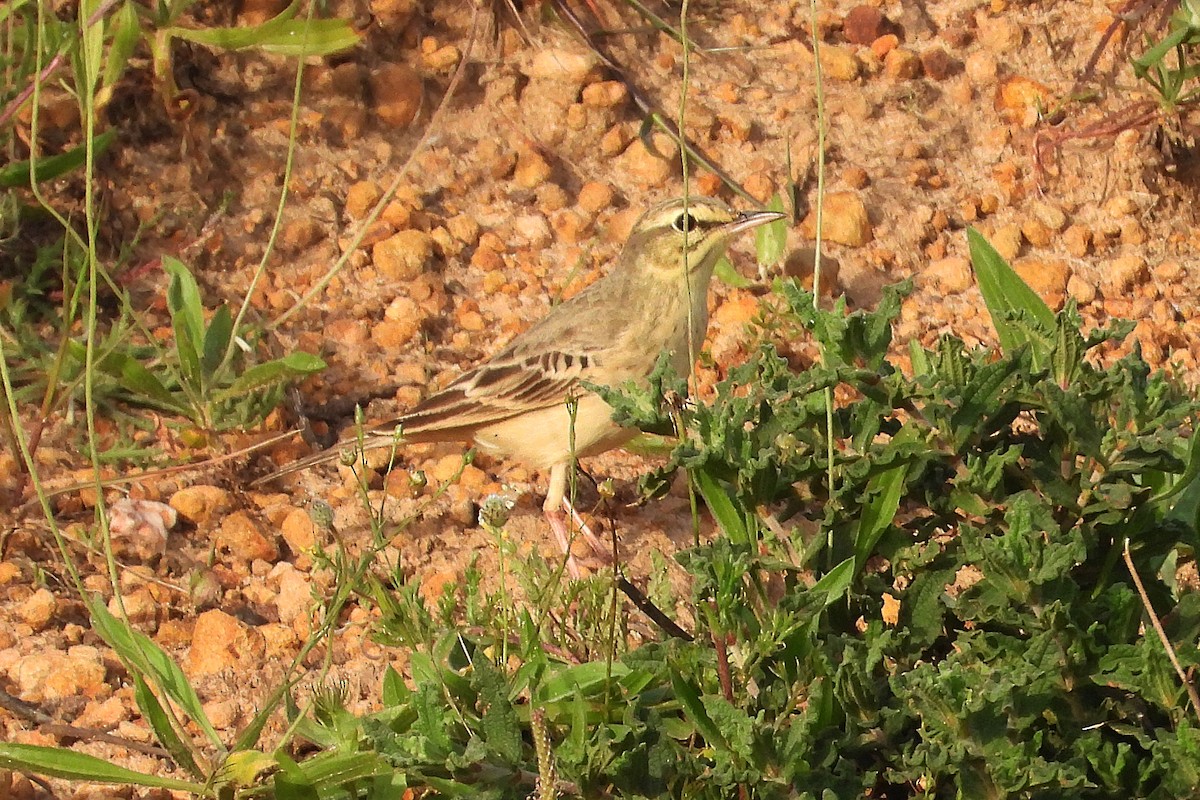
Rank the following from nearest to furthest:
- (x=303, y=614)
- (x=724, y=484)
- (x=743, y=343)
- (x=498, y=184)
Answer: (x=724, y=484), (x=303, y=614), (x=743, y=343), (x=498, y=184)

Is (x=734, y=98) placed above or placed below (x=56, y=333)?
above

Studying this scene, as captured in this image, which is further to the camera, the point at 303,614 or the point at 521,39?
the point at 521,39

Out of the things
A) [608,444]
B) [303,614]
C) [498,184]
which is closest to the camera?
[303,614]

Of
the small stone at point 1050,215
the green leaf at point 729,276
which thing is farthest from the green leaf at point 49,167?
the small stone at point 1050,215

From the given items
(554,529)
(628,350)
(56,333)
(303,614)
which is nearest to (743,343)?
(628,350)

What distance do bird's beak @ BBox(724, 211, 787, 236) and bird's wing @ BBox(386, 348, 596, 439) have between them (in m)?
0.69

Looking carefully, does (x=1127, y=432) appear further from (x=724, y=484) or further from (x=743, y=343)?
(x=743, y=343)

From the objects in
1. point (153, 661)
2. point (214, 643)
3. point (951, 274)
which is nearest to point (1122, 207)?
point (951, 274)

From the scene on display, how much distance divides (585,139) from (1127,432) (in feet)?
13.7

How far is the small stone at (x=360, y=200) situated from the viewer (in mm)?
6512

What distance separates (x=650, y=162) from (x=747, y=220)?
52.7 inches

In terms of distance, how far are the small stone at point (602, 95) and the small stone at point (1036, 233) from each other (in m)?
1.86

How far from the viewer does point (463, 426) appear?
5551 mm

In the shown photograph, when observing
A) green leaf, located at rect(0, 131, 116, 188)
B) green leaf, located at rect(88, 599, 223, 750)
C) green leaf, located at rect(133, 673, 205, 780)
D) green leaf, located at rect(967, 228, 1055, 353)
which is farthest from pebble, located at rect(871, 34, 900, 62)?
green leaf, located at rect(133, 673, 205, 780)
